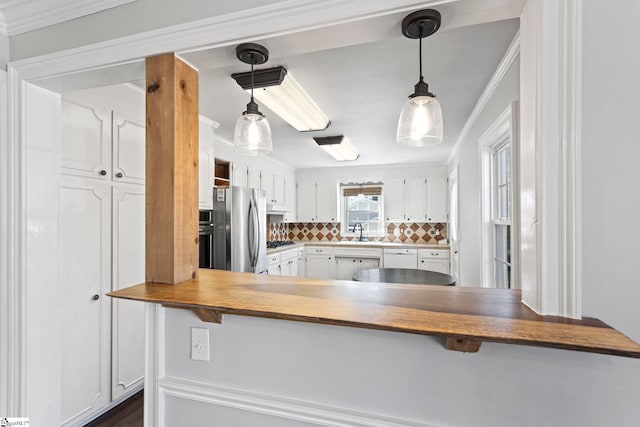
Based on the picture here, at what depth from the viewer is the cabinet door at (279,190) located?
4805mm

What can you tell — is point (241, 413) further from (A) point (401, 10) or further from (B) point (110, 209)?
(B) point (110, 209)

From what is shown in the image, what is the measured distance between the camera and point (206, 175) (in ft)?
9.49

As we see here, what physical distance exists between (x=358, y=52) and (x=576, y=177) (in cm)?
128

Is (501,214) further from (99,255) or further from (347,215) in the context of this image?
(347,215)

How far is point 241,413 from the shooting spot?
1018 millimetres

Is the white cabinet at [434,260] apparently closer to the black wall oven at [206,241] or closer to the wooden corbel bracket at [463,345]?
the black wall oven at [206,241]

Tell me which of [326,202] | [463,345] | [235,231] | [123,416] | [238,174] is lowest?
[123,416]

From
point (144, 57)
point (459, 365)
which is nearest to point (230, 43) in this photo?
point (144, 57)

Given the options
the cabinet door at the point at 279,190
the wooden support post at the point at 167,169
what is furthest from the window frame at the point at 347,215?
the wooden support post at the point at 167,169

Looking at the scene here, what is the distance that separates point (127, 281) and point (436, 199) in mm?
4568

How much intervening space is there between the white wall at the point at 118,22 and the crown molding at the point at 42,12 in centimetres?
2

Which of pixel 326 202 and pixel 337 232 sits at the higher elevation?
pixel 326 202

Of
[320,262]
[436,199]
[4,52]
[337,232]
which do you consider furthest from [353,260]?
[4,52]

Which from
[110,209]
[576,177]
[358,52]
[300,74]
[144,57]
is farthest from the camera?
[110,209]
